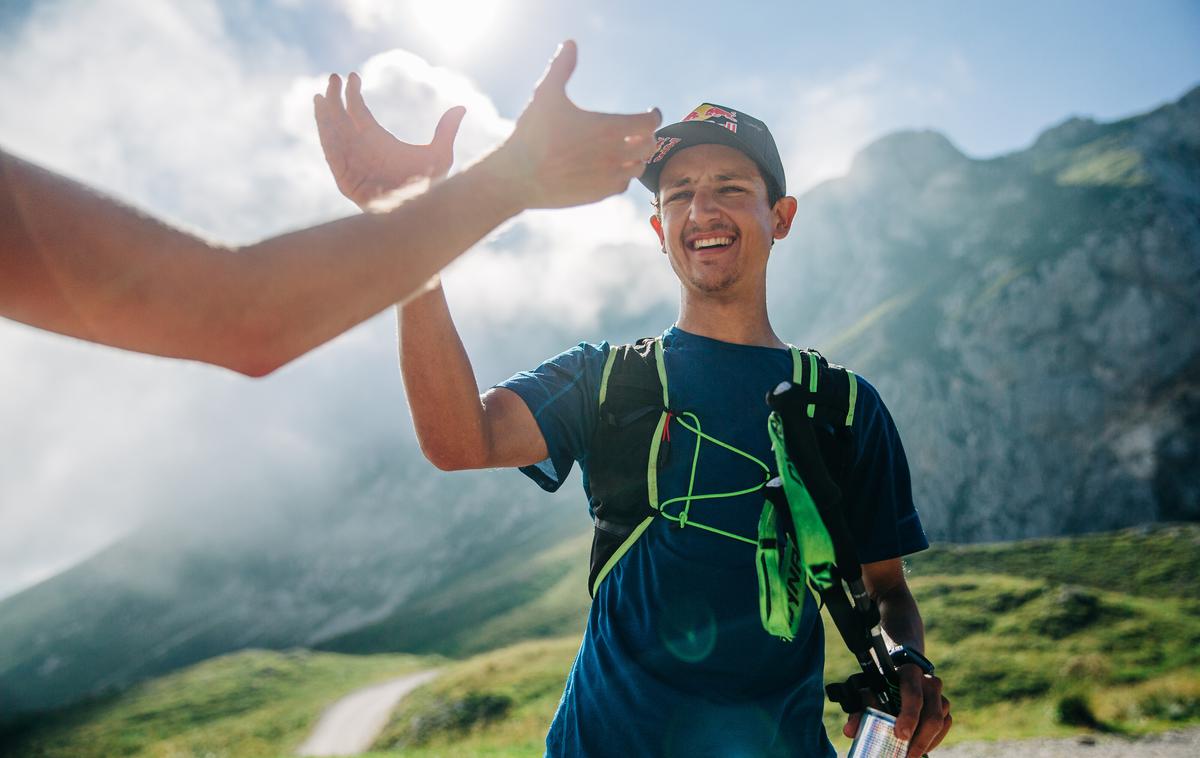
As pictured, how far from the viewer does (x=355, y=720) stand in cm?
5256

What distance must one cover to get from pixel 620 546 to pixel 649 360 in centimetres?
102

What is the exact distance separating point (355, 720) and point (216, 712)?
22627mm

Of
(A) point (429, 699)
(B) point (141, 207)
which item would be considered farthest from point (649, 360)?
(A) point (429, 699)

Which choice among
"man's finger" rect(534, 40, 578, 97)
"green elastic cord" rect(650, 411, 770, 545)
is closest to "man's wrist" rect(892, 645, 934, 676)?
"green elastic cord" rect(650, 411, 770, 545)

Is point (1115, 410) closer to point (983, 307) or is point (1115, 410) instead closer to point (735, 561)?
point (983, 307)

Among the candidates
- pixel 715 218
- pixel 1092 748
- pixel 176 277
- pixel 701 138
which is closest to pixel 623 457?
pixel 715 218

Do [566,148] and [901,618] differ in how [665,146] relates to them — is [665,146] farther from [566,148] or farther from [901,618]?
[901,618]

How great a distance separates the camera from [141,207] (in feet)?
4.42

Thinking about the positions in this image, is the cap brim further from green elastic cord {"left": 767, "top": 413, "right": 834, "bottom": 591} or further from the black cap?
green elastic cord {"left": 767, "top": 413, "right": 834, "bottom": 591}

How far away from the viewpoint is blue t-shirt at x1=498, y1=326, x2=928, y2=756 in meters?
2.85

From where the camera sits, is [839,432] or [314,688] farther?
[314,688]

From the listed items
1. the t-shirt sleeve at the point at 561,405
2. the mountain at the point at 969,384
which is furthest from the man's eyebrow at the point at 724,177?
the mountain at the point at 969,384

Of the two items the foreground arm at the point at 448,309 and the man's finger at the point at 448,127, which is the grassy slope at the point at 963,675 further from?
the man's finger at the point at 448,127

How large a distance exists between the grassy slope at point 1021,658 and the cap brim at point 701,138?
886 inches
